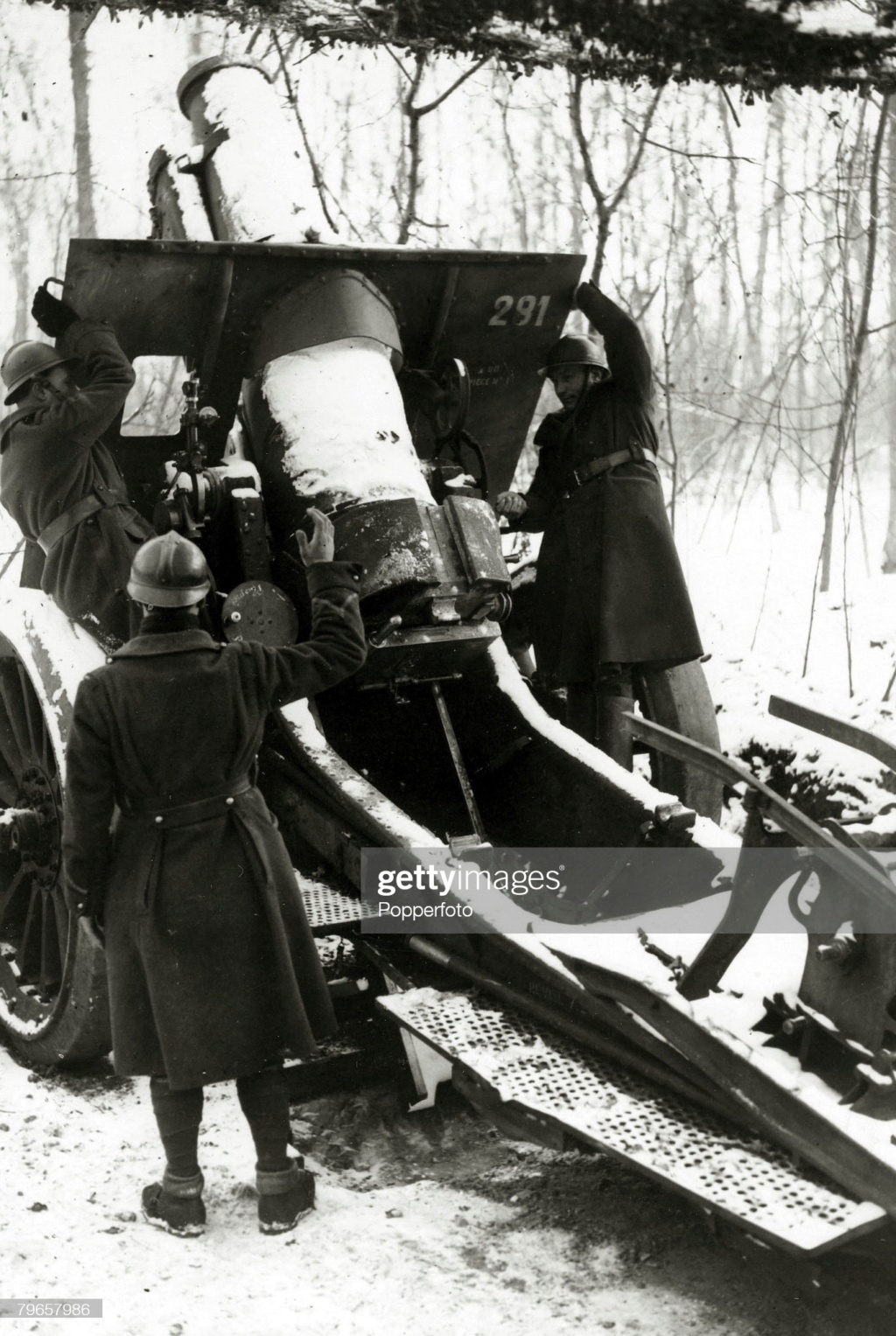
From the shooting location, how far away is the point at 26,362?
12.9 feet

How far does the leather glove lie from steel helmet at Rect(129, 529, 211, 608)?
132cm

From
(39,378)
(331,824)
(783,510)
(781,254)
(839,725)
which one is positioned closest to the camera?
(839,725)

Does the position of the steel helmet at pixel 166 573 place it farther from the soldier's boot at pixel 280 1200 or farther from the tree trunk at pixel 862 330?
the tree trunk at pixel 862 330

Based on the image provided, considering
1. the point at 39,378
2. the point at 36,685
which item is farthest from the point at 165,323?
the point at 36,685

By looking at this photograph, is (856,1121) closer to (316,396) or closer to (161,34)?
(316,396)

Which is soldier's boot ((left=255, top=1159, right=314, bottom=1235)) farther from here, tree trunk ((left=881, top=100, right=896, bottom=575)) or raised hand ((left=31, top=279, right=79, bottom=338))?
tree trunk ((left=881, top=100, right=896, bottom=575))

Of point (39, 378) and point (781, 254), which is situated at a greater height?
point (781, 254)

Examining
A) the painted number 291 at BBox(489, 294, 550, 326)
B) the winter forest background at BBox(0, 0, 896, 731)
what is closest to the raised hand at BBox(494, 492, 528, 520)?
the painted number 291 at BBox(489, 294, 550, 326)

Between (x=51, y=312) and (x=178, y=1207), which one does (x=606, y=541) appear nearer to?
(x=51, y=312)

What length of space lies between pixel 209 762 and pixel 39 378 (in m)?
1.61

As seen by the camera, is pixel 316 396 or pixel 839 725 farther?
pixel 316 396

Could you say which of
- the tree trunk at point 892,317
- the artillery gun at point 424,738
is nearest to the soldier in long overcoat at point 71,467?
the artillery gun at point 424,738

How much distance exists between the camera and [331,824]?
12.0ft

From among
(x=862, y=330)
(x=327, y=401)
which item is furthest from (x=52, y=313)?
(x=862, y=330)
